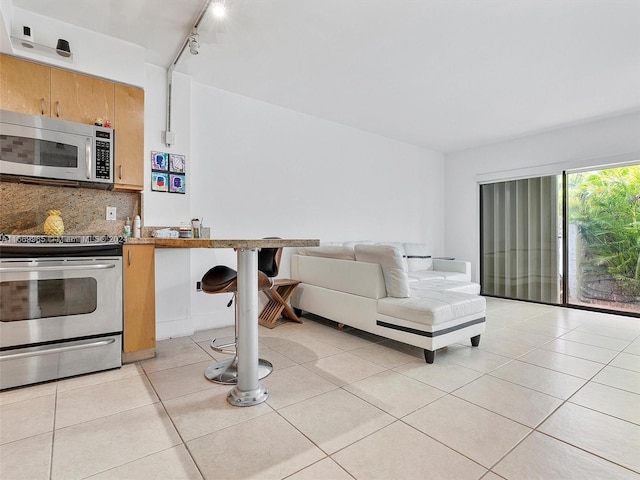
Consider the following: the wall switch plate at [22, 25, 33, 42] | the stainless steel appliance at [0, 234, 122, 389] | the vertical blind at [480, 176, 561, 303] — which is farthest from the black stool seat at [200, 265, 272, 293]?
the vertical blind at [480, 176, 561, 303]

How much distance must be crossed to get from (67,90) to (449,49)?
10.7 feet

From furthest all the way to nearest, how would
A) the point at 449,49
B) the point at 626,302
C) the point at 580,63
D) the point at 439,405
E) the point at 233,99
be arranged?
the point at 626,302
the point at 233,99
the point at 580,63
the point at 449,49
the point at 439,405

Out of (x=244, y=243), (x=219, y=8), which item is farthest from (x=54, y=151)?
(x=244, y=243)

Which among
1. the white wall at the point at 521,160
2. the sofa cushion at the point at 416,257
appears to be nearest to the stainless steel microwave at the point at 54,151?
the sofa cushion at the point at 416,257

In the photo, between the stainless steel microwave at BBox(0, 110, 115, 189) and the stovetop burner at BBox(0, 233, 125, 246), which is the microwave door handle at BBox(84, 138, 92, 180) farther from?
the stovetop burner at BBox(0, 233, 125, 246)

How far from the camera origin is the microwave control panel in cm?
271

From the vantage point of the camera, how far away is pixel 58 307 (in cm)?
230

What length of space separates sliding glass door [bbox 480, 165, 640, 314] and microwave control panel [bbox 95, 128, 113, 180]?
582 cm

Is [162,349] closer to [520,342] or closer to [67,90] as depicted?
→ [67,90]

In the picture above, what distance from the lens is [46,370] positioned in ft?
7.34

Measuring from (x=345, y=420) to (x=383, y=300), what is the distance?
→ 1.35m

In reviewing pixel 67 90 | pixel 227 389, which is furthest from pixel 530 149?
pixel 67 90

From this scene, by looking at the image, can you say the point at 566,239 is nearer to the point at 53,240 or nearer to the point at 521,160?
the point at 521,160

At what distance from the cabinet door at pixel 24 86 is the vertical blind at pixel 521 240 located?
6250 millimetres
